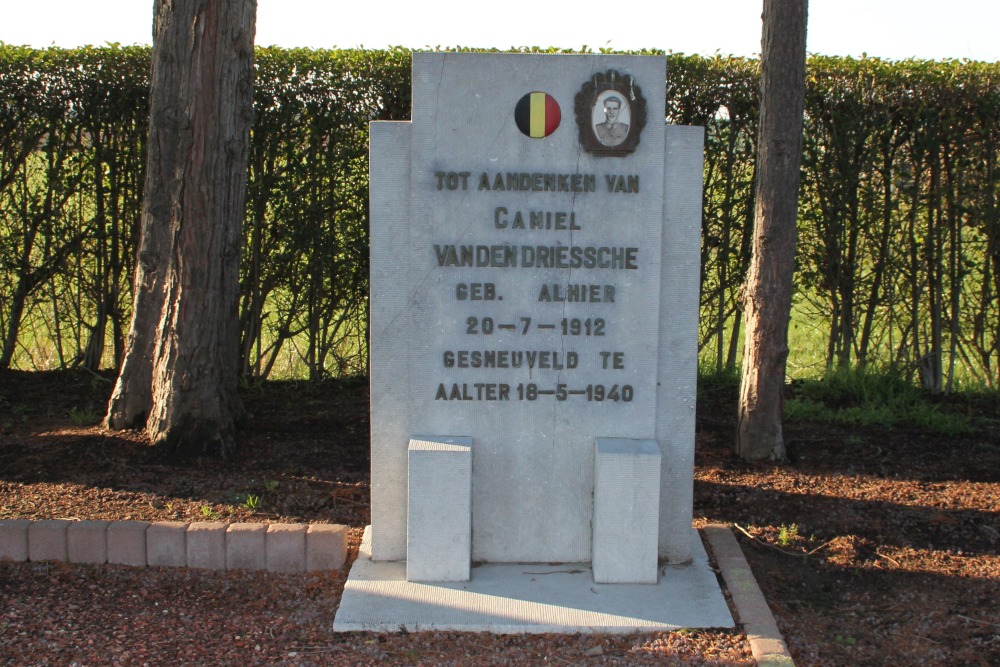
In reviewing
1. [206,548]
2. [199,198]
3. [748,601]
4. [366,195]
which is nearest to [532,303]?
[748,601]

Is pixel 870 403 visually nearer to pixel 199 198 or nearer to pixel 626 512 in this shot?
pixel 626 512

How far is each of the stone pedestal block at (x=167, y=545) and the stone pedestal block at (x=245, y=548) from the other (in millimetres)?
199

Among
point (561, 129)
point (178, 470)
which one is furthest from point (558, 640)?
point (178, 470)

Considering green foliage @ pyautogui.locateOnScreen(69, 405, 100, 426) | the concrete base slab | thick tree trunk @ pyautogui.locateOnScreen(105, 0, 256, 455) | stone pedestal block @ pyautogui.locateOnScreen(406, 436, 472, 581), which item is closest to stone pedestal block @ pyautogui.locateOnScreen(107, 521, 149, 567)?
the concrete base slab

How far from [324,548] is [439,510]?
23.7 inches

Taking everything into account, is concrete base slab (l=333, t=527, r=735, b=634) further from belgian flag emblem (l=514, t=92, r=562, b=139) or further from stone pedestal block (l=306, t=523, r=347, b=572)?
belgian flag emblem (l=514, t=92, r=562, b=139)

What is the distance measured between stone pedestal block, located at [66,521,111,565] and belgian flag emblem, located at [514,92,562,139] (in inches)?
100

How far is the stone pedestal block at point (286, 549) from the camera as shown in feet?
13.7

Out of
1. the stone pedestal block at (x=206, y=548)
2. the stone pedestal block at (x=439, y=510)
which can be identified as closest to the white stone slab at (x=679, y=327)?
the stone pedestal block at (x=439, y=510)

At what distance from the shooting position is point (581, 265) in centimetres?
405

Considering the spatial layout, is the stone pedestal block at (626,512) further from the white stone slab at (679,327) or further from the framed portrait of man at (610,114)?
the framed portrait of man at (610,114)

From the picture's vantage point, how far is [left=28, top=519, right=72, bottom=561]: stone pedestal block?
4.21m

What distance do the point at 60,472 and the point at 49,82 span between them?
3355mm

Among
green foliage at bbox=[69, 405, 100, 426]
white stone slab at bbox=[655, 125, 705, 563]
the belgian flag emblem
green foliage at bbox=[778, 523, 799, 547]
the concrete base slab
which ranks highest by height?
the belgian flag emblem
